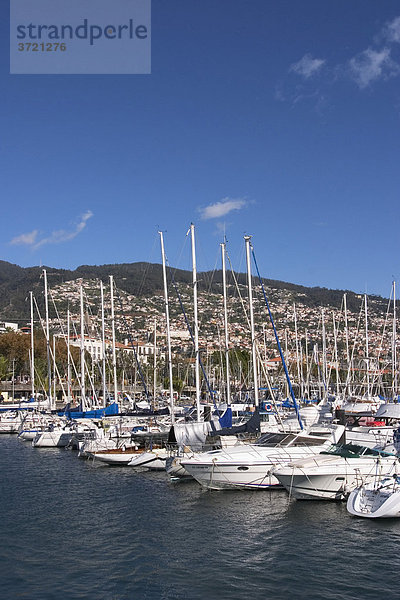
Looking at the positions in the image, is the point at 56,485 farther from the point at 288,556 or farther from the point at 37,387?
the point at 37,387

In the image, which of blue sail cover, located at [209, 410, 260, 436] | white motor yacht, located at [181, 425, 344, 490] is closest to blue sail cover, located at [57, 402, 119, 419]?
blue sail cover, located at [209, 410, 260, 436]

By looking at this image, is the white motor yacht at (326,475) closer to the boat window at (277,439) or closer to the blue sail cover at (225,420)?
the boat window at (277,439)

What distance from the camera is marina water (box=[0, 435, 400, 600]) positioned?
15109mm

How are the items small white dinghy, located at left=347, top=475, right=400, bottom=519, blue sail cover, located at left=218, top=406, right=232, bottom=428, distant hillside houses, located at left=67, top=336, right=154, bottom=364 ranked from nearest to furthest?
small white dinghy, located at left=347, top=475, right=400, bottom=519
blue sail cover, located at left=218, top=406, right=232, bottom=428
distant hillside houses, located at left=67, top=336, right=154, bottom=364

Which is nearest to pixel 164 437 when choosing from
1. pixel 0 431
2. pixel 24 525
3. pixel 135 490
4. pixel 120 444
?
pixel 120 444

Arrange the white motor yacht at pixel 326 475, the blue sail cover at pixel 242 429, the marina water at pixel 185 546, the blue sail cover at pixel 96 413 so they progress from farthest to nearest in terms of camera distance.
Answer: the blue sail cover at pixel 96 413, the blue sail cover at pixel 242 429, the white motor yacht at pixel 326 475, the marina water at pixel 185 546

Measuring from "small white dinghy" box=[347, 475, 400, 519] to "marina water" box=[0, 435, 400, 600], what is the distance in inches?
12.8

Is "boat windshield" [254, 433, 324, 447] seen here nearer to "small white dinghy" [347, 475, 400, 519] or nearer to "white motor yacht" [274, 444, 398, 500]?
"white motor yacht" [274, 444, 398, 500]

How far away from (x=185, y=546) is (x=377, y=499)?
7.43 metres

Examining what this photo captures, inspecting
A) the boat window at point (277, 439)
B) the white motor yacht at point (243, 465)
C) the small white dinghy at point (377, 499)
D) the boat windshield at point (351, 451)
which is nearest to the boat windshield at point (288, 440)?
the boat window at point (277, 439)

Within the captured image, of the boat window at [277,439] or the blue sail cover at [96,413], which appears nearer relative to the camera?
the boat window at [277,439]

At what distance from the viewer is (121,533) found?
2019 centimetres

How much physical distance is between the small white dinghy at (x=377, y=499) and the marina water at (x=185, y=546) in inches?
12.8

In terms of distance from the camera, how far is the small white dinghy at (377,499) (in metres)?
21.1
